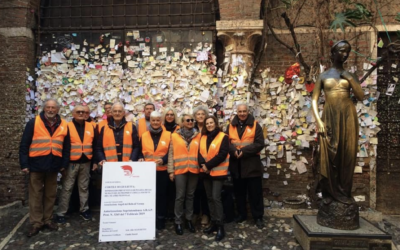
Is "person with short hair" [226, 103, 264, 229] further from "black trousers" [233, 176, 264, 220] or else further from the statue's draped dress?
the statue's draped dress

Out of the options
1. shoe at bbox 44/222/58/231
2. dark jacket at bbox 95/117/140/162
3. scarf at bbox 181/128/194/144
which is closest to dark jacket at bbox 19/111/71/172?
dark jacket at bbox 95/117/140/162

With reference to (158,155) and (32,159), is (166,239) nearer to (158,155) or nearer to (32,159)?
(158,155)

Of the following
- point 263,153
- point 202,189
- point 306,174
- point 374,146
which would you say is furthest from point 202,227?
point 374,146

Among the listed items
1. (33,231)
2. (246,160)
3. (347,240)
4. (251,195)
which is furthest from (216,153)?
(33,231)

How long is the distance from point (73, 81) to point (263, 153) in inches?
170

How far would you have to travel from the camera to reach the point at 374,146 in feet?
20.2

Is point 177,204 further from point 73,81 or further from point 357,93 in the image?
point 73,81

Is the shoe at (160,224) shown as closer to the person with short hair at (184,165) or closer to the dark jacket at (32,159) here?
the person with short hair at (184,165)

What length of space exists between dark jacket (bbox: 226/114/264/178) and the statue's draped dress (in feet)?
3.72

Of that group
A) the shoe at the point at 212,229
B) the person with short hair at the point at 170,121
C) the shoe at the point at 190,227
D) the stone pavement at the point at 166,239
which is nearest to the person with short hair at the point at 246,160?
the stone pavement at the point at 166,239

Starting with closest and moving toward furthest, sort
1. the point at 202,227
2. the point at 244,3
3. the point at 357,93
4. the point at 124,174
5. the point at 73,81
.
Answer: the point at 357,93 < the point at 124,174 < the point at 202,227 < the point at 244,3 < the point at 73,81

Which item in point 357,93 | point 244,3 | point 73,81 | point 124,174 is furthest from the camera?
point 73,81

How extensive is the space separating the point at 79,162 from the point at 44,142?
0.72 m

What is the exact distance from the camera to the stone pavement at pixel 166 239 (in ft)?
14.2
